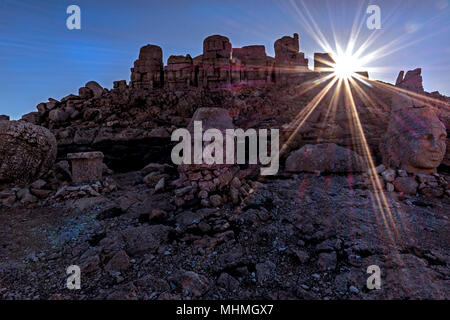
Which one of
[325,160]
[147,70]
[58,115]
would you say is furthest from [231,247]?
[147,70]

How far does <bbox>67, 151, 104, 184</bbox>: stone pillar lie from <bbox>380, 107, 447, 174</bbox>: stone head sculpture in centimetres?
759

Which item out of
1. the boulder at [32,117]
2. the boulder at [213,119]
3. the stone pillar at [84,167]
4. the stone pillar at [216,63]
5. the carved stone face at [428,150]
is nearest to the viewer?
the carved stone face at [428,150]

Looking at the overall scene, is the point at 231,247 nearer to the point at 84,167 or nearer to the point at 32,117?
the point at 84,167

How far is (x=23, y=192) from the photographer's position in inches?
179

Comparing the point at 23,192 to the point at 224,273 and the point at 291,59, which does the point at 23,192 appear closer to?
the point at 224,273

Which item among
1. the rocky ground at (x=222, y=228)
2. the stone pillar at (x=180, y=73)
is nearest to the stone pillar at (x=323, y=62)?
the stone pillar at (x=180, y=73)

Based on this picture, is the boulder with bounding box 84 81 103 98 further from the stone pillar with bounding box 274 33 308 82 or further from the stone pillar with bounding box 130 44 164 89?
the stone pillar with bounding box 274 33 308 82

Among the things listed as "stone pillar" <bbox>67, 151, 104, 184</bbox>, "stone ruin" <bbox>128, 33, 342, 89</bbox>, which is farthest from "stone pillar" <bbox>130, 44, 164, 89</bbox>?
"stone pillar" <bbox>67, 151, 104, 184</bbox>

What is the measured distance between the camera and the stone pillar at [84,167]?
5.07 meters

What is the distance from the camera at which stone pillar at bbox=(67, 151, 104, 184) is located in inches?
200

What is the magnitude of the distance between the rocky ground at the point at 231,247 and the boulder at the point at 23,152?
1051mm

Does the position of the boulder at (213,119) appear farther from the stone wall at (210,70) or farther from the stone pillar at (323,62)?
the stone pillar at (323,62)

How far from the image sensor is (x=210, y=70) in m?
20.6

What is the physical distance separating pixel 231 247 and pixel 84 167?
4.27 meters
